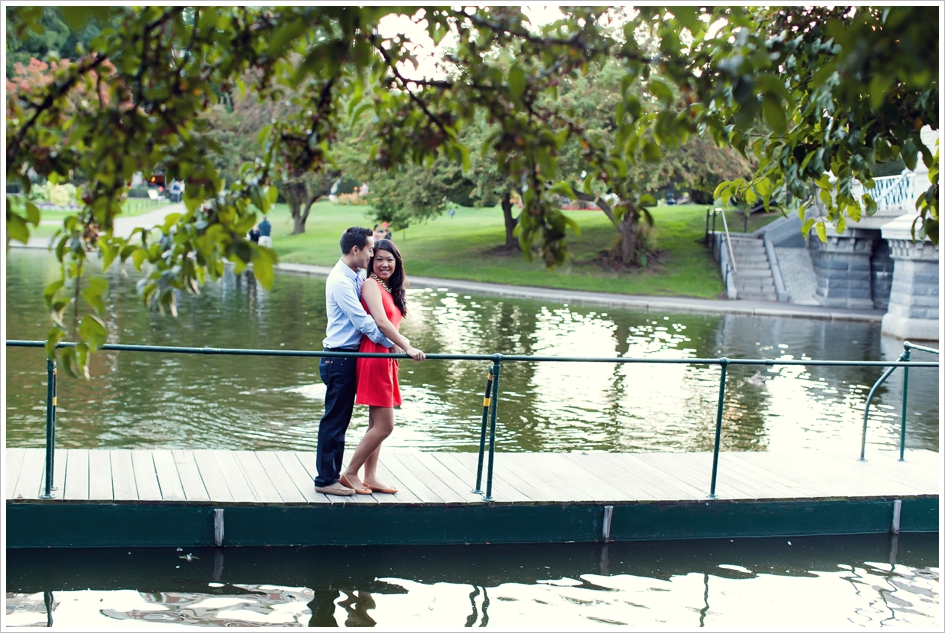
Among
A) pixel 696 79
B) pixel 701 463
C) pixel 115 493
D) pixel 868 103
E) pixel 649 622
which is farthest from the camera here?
pixel 701 463

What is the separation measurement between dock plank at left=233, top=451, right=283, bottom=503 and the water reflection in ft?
1.22

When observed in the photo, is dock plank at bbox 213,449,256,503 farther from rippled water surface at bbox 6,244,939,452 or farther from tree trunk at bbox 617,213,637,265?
tree trunk at bbox 617,213,637,265

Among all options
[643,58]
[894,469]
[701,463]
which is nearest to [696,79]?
[643,58]

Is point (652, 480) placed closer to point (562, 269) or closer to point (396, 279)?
point (396, 279)

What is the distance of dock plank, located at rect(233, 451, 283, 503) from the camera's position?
6828 mm

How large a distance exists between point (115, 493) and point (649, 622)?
3.64m

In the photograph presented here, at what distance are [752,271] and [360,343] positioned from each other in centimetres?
2812

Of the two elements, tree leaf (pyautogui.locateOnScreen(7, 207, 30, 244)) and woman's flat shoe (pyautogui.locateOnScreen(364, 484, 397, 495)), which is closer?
tree leaf (pyautogui.locateOnScreen(7, 207, 30, 244))

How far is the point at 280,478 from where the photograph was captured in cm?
733

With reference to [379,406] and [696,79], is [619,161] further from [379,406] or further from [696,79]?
[379,406]

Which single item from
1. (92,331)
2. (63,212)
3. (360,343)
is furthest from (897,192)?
(63,212)

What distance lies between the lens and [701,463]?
28.0ft

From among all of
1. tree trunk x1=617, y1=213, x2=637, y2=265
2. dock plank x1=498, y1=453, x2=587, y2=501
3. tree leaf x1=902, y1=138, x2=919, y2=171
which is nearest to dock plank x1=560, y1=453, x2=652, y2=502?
dock plank x1=498, y1=453, x2=587, y2=501

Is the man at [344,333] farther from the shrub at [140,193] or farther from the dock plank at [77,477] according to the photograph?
the shrub at [140,193]
